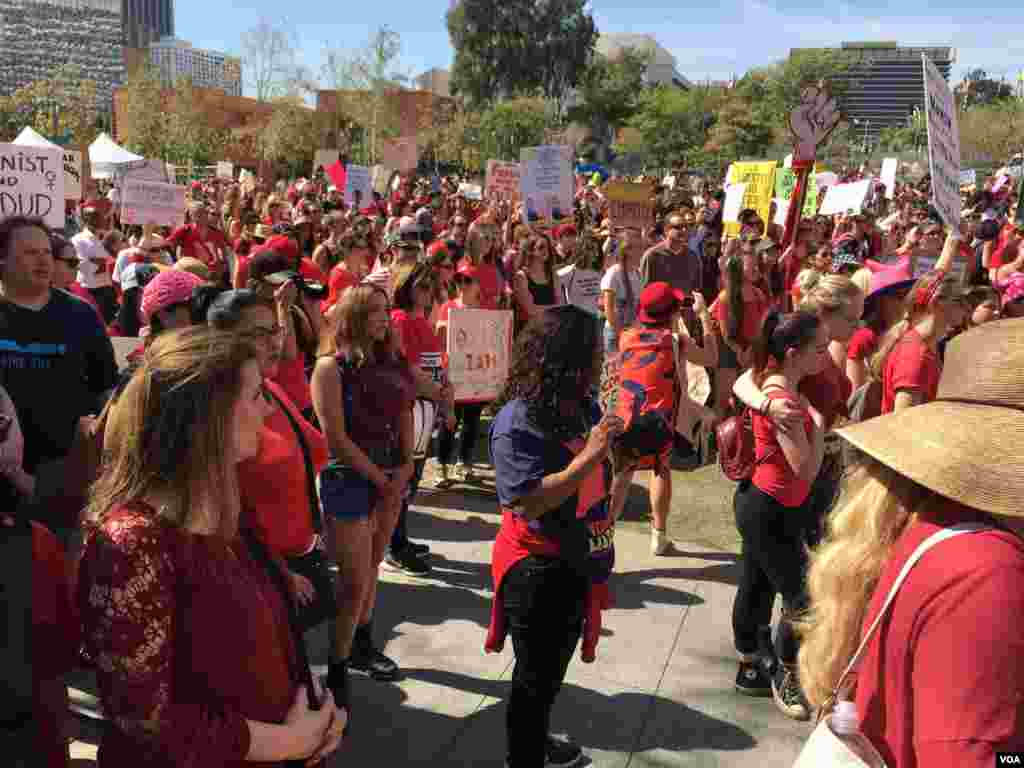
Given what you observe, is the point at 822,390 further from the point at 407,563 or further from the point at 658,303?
the point at 407,563

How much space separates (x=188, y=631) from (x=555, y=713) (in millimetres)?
2422

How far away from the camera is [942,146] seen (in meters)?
4.72

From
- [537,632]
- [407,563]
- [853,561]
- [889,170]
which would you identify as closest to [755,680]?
[537,632]

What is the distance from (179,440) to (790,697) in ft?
9.82

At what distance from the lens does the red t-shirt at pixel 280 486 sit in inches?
101

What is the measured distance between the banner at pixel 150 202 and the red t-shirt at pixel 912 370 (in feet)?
25.0

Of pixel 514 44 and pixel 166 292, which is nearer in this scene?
pixel 166 292

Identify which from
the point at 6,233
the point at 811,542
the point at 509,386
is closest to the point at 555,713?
the point at 811,542

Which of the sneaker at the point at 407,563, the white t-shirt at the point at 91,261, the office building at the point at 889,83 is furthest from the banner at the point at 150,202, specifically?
the office building at the point at 889,83

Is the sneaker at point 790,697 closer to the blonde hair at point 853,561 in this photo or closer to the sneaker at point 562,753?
the sneaker at point 562,753

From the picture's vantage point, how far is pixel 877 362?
4.21 metres

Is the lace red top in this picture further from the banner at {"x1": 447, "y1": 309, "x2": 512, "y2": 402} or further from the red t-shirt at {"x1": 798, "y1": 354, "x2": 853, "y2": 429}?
the banner at {"x1": 447, "y1": 309, "x2": 512, "y2": 402}

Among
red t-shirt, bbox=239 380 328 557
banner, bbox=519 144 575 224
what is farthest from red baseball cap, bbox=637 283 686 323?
banner, bbox=519 144 575 224

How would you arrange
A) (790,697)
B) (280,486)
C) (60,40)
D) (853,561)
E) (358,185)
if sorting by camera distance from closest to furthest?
1. (853,561)
2. (280,486)
3. (790,697)
4. (358,185)
5. (60,40)
